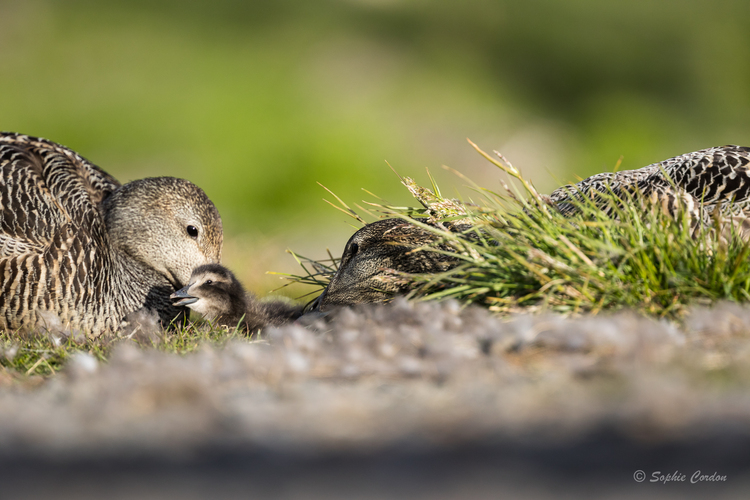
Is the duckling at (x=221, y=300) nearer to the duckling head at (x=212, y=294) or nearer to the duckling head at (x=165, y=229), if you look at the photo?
the duckling head at (x=212, y=294)

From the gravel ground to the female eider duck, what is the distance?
5.44 ft

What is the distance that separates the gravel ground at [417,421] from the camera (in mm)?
1537

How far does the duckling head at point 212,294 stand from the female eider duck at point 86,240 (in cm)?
35

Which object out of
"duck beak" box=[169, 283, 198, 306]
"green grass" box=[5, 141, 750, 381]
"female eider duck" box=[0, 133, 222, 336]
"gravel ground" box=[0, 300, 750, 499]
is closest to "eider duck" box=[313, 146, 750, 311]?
"green grass" box=[5, 141, 750, 381]

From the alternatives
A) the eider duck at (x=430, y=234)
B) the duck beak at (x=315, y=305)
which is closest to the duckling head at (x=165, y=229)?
the duck beak at (x=315, y=305)

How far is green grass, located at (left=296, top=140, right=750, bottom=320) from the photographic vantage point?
9.14ft

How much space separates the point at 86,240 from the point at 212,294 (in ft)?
2.95

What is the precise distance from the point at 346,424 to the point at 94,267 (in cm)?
293

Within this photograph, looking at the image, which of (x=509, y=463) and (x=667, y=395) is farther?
(x=667, y=395)

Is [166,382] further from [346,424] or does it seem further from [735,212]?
[735,212]

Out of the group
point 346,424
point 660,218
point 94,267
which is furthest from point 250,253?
point 346,424

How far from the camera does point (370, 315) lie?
3004mm

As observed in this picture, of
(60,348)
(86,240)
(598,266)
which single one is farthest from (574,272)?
(86,240)

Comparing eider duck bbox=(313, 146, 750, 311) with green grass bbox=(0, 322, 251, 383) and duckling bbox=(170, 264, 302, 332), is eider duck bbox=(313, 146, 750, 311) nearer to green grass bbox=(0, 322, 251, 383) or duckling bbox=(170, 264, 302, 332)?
duckling bbox=(170, 264, 302, 332)
